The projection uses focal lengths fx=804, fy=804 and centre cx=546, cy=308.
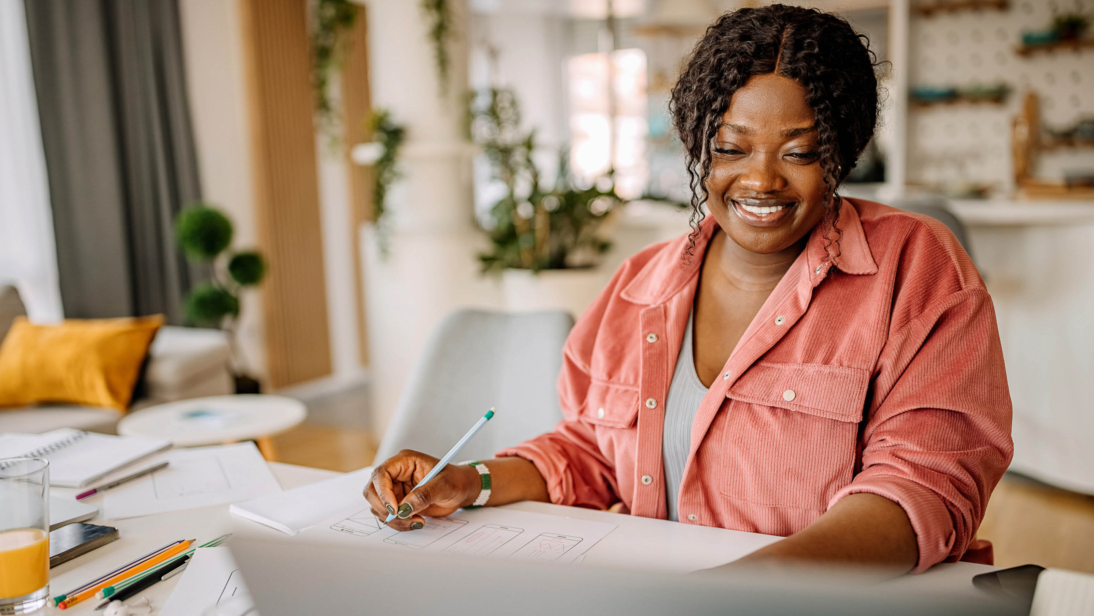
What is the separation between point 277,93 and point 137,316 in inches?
55.9

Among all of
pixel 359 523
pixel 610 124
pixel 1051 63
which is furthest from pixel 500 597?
pixel 610 124

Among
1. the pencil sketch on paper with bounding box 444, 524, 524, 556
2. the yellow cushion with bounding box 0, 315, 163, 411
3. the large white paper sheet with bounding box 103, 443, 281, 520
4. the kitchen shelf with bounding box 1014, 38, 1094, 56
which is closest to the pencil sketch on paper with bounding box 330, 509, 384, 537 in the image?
the pencil sketch on paper with bounding box 444, 524, 524, 556

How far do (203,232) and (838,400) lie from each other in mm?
3080

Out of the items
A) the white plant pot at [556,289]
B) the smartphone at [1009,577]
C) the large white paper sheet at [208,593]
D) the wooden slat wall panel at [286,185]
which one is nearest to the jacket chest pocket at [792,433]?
the smartphone at [1009,577]

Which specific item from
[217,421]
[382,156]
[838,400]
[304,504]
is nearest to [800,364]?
[838,400]

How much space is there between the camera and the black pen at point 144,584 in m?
0.82

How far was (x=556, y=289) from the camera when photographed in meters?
3.19

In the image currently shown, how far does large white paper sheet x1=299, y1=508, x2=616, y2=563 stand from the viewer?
92 centimetres

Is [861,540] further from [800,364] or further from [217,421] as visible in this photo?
[217,421]

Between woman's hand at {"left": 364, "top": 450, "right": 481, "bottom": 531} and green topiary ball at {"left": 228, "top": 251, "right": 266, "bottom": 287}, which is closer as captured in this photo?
woman's hand at {"left": 364, "top": 450, "right": 481, "bottom": 531}

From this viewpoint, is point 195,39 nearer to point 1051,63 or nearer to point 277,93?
point 277,93

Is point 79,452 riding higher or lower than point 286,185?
lower

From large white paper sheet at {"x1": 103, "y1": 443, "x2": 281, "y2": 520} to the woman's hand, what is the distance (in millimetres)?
253

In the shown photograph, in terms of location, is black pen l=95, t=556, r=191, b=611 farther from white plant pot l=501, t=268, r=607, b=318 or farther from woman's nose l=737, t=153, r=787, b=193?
white plant pot l=501, t=268, r=607, b=318
